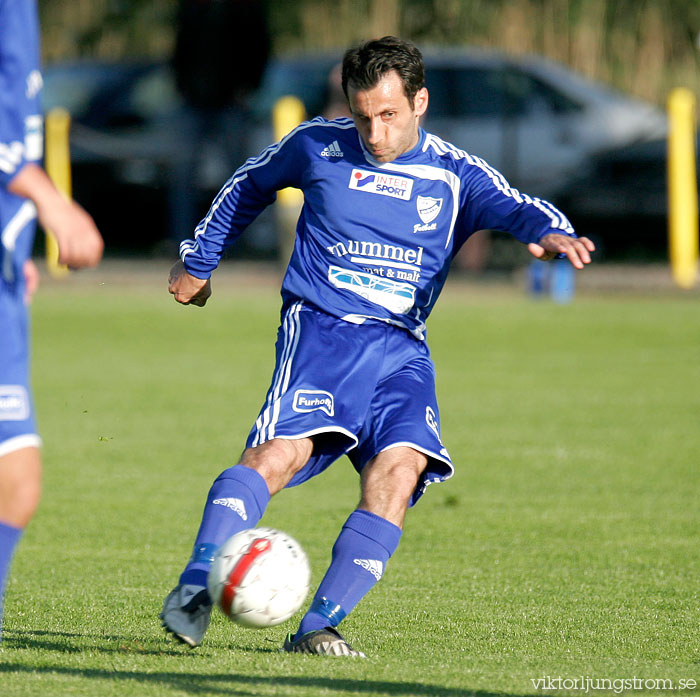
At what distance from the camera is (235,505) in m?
4.49

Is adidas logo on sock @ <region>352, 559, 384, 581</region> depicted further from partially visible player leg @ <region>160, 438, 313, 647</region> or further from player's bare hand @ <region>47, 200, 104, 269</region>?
player's bare hand @ <region>47, 200, 104, 269</region>

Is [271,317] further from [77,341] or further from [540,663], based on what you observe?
[540,663]

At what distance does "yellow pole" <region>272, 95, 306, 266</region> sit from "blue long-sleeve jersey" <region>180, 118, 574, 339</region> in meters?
12.9

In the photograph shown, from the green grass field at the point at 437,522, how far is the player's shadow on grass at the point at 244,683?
0.01 meters

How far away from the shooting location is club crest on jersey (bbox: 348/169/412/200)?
5.00 meters

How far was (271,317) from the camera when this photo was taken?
16266mm

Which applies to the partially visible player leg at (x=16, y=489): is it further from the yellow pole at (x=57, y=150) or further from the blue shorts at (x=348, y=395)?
the yellow pole at (x=57, y=150)

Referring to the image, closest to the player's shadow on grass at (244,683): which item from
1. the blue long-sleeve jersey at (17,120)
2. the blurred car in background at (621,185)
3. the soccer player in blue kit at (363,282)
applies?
the soccer player in blue kit at (363,282)

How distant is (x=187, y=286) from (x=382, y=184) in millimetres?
770

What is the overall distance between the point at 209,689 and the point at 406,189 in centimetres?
192

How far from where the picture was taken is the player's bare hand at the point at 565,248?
4598mm

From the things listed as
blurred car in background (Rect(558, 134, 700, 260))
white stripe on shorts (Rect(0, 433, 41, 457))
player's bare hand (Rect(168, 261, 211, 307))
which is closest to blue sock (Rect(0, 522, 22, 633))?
white stripe on shorts (Rect(0, 433, 41, 457))

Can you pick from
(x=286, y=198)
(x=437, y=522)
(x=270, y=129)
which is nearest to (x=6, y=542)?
(x=437, y=522)

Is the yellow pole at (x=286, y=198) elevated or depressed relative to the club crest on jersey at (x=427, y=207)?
depressed
